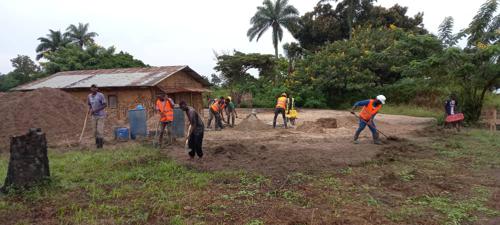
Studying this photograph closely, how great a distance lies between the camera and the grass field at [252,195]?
4.66m

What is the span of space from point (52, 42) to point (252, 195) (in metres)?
47.6

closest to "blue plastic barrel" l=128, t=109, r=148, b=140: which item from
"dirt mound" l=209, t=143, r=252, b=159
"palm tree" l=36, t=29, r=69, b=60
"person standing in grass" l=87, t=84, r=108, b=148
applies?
"person standing in grass" l=87, t=84, r=108, b=148

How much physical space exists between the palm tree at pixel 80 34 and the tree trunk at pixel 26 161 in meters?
44.0

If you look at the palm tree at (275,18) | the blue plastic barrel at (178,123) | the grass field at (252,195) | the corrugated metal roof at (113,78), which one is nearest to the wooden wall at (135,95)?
the corrugated metal roof at (113,78)

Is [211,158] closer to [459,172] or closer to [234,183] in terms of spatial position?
[234,183]

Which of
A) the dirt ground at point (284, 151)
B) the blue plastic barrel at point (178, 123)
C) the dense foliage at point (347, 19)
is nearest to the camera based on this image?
the dirt ground at point (284, 151)

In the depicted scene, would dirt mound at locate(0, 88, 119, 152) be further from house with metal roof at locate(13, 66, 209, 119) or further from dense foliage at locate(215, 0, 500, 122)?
dense foliage at locate(215, 0, 500, 122)

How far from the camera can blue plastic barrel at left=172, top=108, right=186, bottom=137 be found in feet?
39.3

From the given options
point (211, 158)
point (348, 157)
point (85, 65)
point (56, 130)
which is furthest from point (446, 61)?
point (85, 65)

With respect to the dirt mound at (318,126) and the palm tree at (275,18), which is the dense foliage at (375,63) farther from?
the dirt mound at (318,126)

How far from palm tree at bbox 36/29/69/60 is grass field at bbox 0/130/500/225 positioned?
4267 centimetres

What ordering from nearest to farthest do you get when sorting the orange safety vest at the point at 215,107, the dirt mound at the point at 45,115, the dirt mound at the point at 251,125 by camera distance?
the dirt mound at the point at 45,115 < the orange safety vest at the point at 215,107 < the dirt mound at the point at 251,125

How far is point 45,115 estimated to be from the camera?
13180 millimetres

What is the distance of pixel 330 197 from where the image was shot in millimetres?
5418
